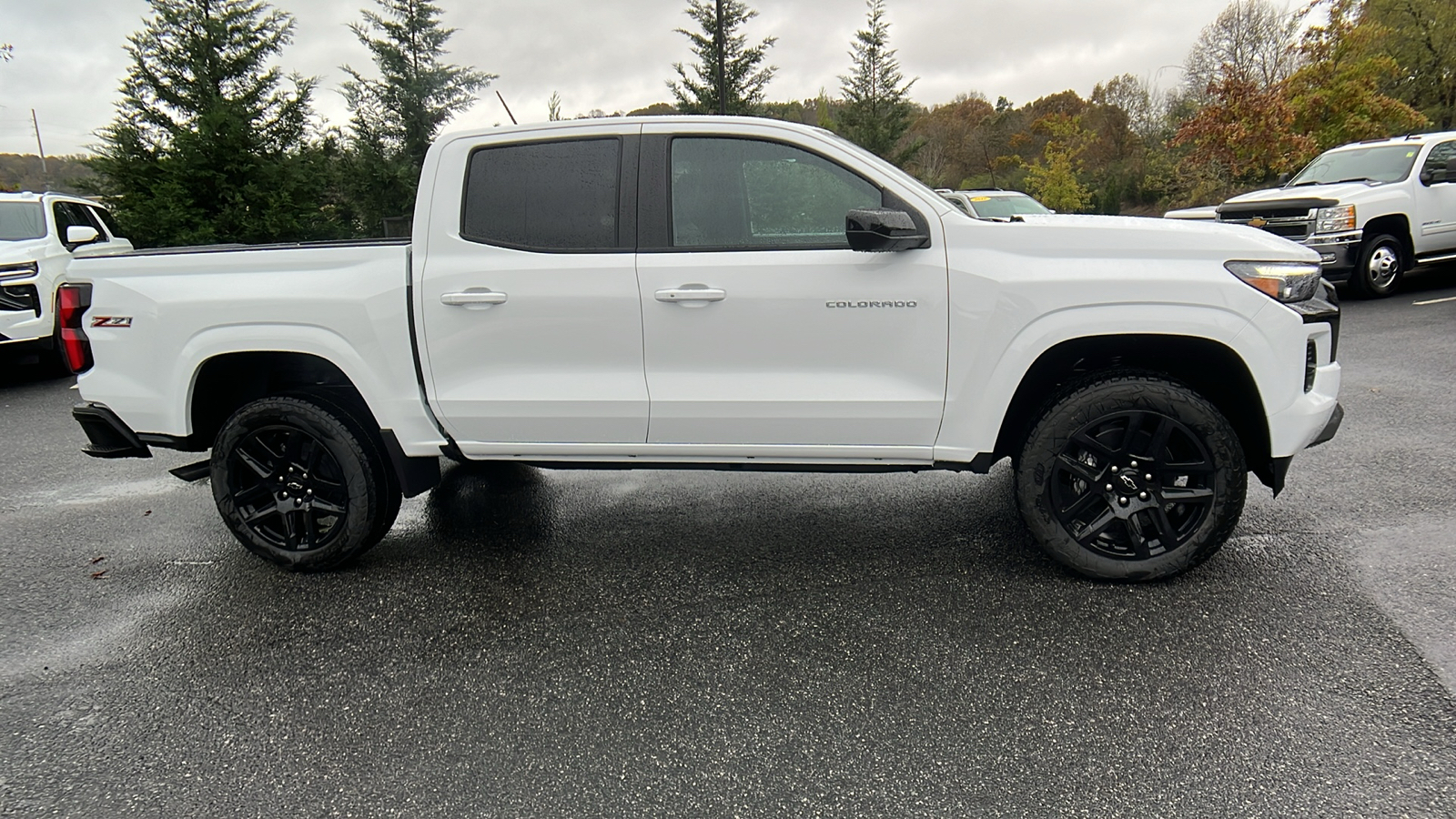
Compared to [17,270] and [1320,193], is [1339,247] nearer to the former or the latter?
[1320,193]

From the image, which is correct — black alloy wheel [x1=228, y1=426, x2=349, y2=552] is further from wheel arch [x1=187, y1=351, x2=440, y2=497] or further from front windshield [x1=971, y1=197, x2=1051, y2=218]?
front windshield [x1=971, y1=197, x2=1051, y2=218]

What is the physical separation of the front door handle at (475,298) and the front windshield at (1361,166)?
11522 mm

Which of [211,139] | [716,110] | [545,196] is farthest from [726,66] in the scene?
[545,196]

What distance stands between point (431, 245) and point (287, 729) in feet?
6.29

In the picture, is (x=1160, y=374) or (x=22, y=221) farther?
(x=22, y=221)

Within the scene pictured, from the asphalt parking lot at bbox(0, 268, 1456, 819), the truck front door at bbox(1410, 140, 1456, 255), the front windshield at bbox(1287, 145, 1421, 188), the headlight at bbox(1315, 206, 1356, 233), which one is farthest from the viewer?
the front windshield at bbox(1287, 145, 1421, 188)

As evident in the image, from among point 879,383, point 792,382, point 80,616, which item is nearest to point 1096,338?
point 879,383

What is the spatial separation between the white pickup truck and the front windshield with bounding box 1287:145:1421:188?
31.1 ft

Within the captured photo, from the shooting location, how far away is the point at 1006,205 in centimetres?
1302

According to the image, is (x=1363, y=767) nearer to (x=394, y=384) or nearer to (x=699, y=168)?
(x=699, y=168)

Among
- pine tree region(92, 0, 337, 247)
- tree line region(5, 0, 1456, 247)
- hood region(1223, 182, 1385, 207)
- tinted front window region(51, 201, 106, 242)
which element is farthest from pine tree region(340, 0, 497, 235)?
hood region(1223, 182, 1385, 207)

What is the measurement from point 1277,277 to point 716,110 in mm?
31786

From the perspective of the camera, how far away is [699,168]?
3.49m

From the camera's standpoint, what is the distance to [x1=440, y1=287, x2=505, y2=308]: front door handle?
3.45 metres
